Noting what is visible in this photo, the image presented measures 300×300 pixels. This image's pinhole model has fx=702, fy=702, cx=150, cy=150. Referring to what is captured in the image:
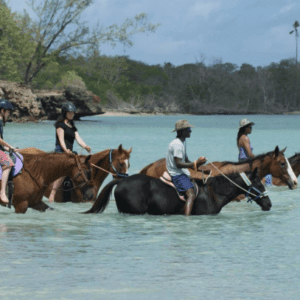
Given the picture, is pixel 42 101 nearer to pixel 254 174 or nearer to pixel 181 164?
pixel 254 174

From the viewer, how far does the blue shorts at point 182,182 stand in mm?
10836

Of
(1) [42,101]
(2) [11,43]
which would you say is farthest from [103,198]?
(2) [11,43]

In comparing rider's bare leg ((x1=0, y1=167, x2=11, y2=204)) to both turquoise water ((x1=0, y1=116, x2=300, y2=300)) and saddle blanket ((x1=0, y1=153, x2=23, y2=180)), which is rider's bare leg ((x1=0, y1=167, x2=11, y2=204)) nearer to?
saddle blanket ((x1=0, y1=153, x2=23, y2=180))

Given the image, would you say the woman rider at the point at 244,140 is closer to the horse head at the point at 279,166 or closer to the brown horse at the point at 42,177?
the horse head at the point at 279,166

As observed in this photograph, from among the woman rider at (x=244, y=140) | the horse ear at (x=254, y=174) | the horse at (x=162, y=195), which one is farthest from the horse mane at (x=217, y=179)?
the woman rider at (x=244, y=140)

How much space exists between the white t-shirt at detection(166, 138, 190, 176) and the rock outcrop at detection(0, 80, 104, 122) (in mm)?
43403

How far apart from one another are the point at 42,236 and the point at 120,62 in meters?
120

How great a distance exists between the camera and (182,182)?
10.8 m

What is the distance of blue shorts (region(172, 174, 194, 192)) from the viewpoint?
427 inches

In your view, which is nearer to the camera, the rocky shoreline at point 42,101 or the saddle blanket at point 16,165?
the saddle blanket at point 16,165

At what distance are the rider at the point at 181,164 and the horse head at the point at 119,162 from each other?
162 cm

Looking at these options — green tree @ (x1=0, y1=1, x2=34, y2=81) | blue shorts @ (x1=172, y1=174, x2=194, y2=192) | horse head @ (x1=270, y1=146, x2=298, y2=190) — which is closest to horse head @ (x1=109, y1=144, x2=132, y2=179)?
blue shorts @ (x1=172, y1=174, x2=194, y2=192)

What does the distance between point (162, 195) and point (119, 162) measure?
1.62m

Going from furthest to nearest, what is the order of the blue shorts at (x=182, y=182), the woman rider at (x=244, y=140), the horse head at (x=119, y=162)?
1. the woman rider at (x=244, y=140)
2. the horse head at (x=119, y=162)
3. the blue shorts at (x=182, y=182)
